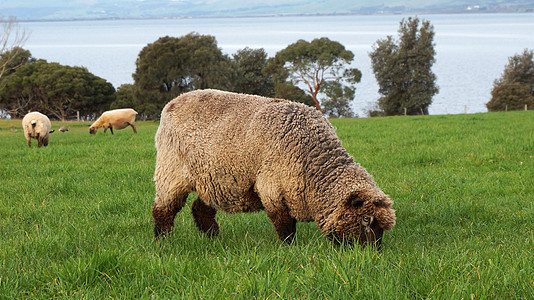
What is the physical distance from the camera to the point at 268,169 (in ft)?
16.2

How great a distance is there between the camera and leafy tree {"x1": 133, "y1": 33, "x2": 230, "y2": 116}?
51.6 meters

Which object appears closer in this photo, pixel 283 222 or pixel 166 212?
pixel 283 222

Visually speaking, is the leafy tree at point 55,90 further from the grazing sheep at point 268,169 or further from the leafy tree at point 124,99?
the grazing sheep at point 268,169

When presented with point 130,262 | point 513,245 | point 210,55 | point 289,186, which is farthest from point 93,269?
point 210,55

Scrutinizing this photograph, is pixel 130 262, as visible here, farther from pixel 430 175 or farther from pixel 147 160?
pixel 147 160

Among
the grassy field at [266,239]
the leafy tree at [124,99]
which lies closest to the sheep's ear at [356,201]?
the grassy field at [266,239]

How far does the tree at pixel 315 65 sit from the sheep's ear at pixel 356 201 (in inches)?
2072

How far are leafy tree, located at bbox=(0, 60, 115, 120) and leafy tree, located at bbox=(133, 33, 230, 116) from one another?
755 centimetres

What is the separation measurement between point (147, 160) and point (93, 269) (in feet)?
29.3

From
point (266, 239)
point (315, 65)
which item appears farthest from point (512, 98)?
point (266, 239)

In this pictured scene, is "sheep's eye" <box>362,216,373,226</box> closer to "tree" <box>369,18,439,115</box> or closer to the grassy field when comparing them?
the grassy field

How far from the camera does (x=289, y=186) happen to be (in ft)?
15.9

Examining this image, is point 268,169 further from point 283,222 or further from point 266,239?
point 266,239

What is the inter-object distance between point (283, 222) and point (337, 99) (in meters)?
58.9
